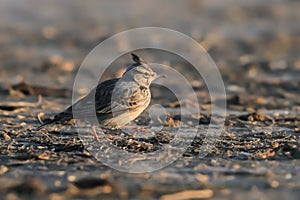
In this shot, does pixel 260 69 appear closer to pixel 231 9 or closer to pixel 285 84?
pixel 285 84

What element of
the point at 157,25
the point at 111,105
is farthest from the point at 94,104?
the point at 157,25

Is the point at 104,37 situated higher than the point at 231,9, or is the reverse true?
the point at 231,9

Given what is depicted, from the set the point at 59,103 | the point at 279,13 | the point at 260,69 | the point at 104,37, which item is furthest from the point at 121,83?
the point at 279,13

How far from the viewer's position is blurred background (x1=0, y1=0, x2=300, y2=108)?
15584 mm

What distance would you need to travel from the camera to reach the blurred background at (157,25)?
51.1ft

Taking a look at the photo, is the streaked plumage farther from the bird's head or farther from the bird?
the bird's head

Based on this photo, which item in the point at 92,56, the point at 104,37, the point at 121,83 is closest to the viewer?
the point at 121,83

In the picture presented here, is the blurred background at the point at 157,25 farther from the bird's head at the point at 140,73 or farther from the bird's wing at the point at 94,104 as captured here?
the bird's wing at the point at 94,104

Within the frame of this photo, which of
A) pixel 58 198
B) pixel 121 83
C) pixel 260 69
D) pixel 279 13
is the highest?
pixel 279 13

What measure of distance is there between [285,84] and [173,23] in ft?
29.8

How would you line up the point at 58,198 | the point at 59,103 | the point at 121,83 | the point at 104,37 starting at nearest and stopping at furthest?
the point at 58,198, the point at 121,83, the point at 59,103, the point at 104,37

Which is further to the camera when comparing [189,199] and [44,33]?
[44,33]

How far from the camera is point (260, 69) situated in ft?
53.8

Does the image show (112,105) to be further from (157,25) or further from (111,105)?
(157,25)
